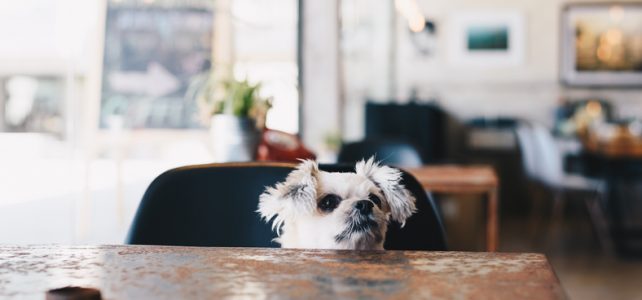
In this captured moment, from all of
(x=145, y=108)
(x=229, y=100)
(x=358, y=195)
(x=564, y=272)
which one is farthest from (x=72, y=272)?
(x=564, y=272)

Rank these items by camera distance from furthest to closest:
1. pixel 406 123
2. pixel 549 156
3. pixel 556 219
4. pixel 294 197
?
pixel 556 219
pixel 406 123
pixel 549 156
pixel 294 197

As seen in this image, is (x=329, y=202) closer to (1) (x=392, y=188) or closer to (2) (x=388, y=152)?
(1) (x=392, y=188)

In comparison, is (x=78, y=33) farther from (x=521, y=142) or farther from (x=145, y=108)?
(x=521, y=142)

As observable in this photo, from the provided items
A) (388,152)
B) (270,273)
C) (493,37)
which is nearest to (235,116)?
(388,152)

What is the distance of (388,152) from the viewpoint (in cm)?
319

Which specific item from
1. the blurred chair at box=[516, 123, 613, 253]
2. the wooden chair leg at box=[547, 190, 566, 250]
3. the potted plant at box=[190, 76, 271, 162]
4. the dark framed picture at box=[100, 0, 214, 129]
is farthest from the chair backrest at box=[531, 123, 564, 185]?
the potted plant at box=[190, 76, 271, 162]

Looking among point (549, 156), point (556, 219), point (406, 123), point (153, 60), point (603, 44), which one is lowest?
point (556, 219)

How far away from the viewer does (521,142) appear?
245 inches

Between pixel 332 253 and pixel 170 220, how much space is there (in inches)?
23.7

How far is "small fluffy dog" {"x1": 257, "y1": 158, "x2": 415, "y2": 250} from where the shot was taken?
1.16 m

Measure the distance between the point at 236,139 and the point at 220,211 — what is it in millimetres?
1165

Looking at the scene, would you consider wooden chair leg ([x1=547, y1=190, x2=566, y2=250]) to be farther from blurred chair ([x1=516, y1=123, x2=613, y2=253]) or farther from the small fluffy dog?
the small fluffy dog

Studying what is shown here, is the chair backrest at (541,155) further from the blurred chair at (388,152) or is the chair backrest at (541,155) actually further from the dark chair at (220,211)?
the dark chair at (220,211)

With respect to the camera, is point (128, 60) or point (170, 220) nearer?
point (170, 220)
